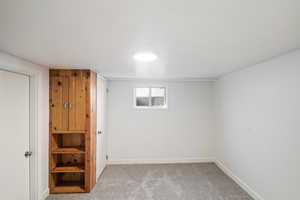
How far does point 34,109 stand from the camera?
8.41ft

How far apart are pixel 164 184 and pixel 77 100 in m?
2.35

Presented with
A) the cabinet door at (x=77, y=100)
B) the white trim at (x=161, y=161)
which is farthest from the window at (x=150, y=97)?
the cabinet door at (x=77, y=100)

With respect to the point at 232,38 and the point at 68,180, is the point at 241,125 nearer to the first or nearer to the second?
the point at 232,38

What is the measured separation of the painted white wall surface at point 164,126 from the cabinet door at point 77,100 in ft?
4.58

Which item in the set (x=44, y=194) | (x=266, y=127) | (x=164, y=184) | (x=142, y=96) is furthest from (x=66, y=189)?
(x=266, y=127)

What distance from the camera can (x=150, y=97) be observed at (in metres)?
4.59

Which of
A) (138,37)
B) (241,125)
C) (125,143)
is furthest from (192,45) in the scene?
(125,143)

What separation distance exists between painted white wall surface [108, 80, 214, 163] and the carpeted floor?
0.38 m

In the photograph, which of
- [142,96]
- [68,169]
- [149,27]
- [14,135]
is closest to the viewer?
[149,27]

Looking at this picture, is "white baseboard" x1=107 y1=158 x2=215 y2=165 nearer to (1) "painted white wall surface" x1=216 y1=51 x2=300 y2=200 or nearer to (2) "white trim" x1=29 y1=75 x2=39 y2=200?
(1) "painted white wall surface" x1=216 y1=51 x2=300 y2=200

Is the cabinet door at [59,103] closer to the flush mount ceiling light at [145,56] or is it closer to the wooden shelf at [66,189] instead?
the wooden shelf at [66,189]

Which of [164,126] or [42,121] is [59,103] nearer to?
[42,121]

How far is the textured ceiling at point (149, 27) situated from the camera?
1010 millimetres

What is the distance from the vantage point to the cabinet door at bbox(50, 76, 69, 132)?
9.69 feet
